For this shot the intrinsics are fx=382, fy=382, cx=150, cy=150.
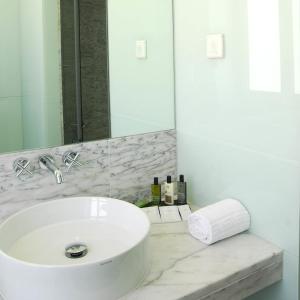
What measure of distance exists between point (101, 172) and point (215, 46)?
0.73 metres

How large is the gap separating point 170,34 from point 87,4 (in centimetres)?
43

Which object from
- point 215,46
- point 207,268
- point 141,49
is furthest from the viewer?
point 141,49

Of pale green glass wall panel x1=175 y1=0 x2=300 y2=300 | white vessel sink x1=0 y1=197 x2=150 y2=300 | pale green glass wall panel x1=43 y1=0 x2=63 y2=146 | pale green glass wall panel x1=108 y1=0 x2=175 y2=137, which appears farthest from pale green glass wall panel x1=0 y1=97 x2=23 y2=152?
pale green glass wall panel x1=175 y1=0 x2=300 y2=300

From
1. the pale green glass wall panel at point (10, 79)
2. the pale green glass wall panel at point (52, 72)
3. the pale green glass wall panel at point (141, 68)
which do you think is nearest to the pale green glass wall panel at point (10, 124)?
the pale green glass wall panel at point (10, 79)

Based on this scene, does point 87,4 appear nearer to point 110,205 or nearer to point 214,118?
point 214,118

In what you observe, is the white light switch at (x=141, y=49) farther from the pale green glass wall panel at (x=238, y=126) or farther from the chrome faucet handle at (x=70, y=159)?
the chrome faucet handle at (x=70, y=159)

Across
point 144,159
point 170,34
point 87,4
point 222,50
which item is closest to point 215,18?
point 222,50

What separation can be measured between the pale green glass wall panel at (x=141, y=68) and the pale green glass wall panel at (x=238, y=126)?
0.21 feet

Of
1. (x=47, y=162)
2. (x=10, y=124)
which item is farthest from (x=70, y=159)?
(x=10, y=124)

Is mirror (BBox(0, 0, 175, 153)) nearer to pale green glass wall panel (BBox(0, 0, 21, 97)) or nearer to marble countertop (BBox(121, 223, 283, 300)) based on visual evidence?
pale green glass wall panel (BBox(0, 0, 21, 97))

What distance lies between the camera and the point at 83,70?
5.42 ft

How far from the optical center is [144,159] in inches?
71.9

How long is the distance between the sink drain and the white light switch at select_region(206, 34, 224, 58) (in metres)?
0.91

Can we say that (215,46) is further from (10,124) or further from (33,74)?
(10,124)
